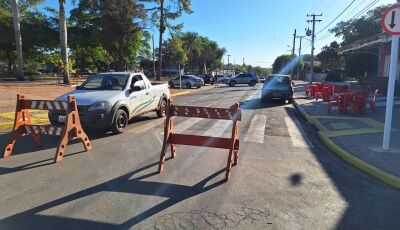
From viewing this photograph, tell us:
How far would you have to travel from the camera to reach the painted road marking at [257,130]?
9383 mm

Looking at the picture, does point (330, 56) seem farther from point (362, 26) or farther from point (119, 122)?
point (119, 122)

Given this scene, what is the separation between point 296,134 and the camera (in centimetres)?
1038

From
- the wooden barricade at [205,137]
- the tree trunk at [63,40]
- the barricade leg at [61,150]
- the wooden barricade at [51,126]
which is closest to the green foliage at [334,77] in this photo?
the tree trunk at [63,40]

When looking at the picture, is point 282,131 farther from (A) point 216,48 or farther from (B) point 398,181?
(A) point 216,48

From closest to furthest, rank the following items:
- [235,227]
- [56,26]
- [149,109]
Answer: [235,227] < [149,109] < [56,26]

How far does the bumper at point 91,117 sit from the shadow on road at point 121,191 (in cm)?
280

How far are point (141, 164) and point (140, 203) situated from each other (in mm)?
1920

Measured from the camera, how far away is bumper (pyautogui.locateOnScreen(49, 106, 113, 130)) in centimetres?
867

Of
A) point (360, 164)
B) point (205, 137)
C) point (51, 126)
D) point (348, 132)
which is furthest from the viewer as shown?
point (348, 132)

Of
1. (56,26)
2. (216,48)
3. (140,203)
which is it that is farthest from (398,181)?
(216,48)

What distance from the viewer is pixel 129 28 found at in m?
42.0

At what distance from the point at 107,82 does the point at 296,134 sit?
5689 millimetres

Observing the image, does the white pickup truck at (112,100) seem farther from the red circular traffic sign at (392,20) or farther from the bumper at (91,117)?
the red circular traffic sign at (392,20)

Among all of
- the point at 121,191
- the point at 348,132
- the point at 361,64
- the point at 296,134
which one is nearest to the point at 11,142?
the point at 121,191
